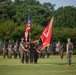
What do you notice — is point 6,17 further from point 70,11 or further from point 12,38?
point 12,38

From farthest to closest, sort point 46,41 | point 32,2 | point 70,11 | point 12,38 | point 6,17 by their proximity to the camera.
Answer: point 32,2 → point 70,11 → point 6,17 → point 12,38 → point 46,41

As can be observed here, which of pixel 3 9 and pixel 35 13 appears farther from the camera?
pixel 35 13

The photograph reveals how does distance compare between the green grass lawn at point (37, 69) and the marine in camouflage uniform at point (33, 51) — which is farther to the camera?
the marine in camouflage uniform at point (33, 51)

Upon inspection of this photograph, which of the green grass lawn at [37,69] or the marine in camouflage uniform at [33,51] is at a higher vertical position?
→ the marine in camouflage uniform at [33,51]

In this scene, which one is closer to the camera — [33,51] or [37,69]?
[37,69]

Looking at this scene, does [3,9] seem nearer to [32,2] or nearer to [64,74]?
[32,2]

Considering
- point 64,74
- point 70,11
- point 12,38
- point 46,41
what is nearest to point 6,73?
point 64,74

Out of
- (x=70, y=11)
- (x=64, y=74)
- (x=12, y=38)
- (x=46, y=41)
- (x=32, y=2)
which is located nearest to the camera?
(x=64, y=74)

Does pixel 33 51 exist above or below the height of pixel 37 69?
above

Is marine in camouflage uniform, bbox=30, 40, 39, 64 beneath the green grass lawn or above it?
above

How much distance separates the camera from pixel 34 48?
99.5 feet

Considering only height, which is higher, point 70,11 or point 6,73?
point 70,11

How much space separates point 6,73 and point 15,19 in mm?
89364

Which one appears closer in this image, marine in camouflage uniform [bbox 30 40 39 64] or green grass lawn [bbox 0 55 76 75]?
green grass lawn [bbox 0 55 76 75]
